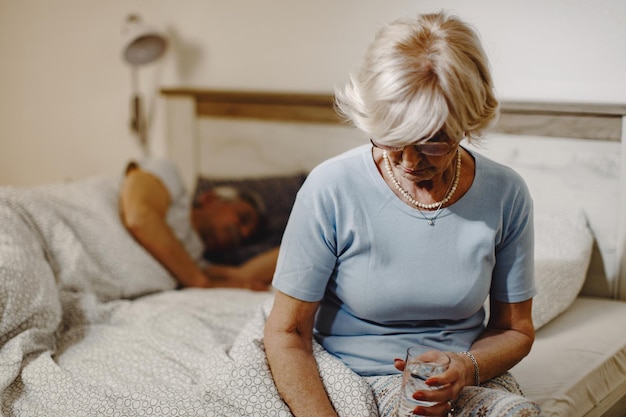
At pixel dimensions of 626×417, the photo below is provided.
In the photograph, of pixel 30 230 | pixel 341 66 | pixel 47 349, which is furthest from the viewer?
pixel 341 66

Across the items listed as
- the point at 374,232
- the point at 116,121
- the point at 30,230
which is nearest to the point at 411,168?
the point at 374,232

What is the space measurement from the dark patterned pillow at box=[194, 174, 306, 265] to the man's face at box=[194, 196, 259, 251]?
34 mm

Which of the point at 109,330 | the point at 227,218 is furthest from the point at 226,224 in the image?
the point at 109,330

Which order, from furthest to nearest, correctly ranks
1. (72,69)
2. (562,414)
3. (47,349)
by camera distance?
(72,69)
(47,349)
(562,414)

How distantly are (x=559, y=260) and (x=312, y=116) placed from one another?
105 cm

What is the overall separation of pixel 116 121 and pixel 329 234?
84.0 inches

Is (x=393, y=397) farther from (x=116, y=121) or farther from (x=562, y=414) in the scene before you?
(x=116, y=121)

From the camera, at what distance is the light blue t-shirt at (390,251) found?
1.17m

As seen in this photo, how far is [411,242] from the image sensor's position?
1175mm

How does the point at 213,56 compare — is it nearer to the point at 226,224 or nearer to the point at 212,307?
the point at 226,224

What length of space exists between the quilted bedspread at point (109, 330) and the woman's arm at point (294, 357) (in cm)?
2

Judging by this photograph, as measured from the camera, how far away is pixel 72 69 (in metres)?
3.04

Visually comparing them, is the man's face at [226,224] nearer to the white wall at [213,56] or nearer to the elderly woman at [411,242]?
the white wall at [213,56]

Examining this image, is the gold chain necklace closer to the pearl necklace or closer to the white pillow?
the pearl necklace
